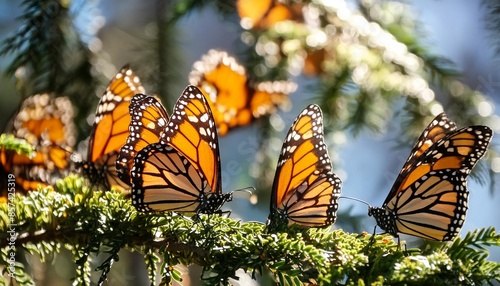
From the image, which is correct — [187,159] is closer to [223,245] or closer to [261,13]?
[223,245]

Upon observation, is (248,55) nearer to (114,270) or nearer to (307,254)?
(114,270)

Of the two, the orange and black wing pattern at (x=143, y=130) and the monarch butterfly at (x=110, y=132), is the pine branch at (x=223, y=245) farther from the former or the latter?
the monarch butterfly at (x=110, y=132)

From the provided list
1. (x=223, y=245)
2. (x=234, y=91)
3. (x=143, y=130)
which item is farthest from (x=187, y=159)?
(x=234, y=91)

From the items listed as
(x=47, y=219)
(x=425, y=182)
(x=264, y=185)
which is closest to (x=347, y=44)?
(x=264, y=185)

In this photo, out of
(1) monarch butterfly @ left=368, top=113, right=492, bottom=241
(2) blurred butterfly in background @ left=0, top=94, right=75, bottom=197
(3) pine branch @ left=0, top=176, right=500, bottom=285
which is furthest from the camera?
(2) blurred butterfly in background @ left=0, top=94, right=75, bottom=197

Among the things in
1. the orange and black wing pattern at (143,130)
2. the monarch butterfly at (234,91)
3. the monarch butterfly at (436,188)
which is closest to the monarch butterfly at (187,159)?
the orange and black wing pattern at (143,130)

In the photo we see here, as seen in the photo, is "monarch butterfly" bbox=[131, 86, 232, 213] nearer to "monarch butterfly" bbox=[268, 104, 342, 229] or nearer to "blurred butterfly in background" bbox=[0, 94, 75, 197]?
"monarch butterfly" bbox=[268, 104, 342, 229]

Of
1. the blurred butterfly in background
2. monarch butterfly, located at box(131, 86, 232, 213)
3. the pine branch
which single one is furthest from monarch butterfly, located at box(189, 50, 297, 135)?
the pine branch
